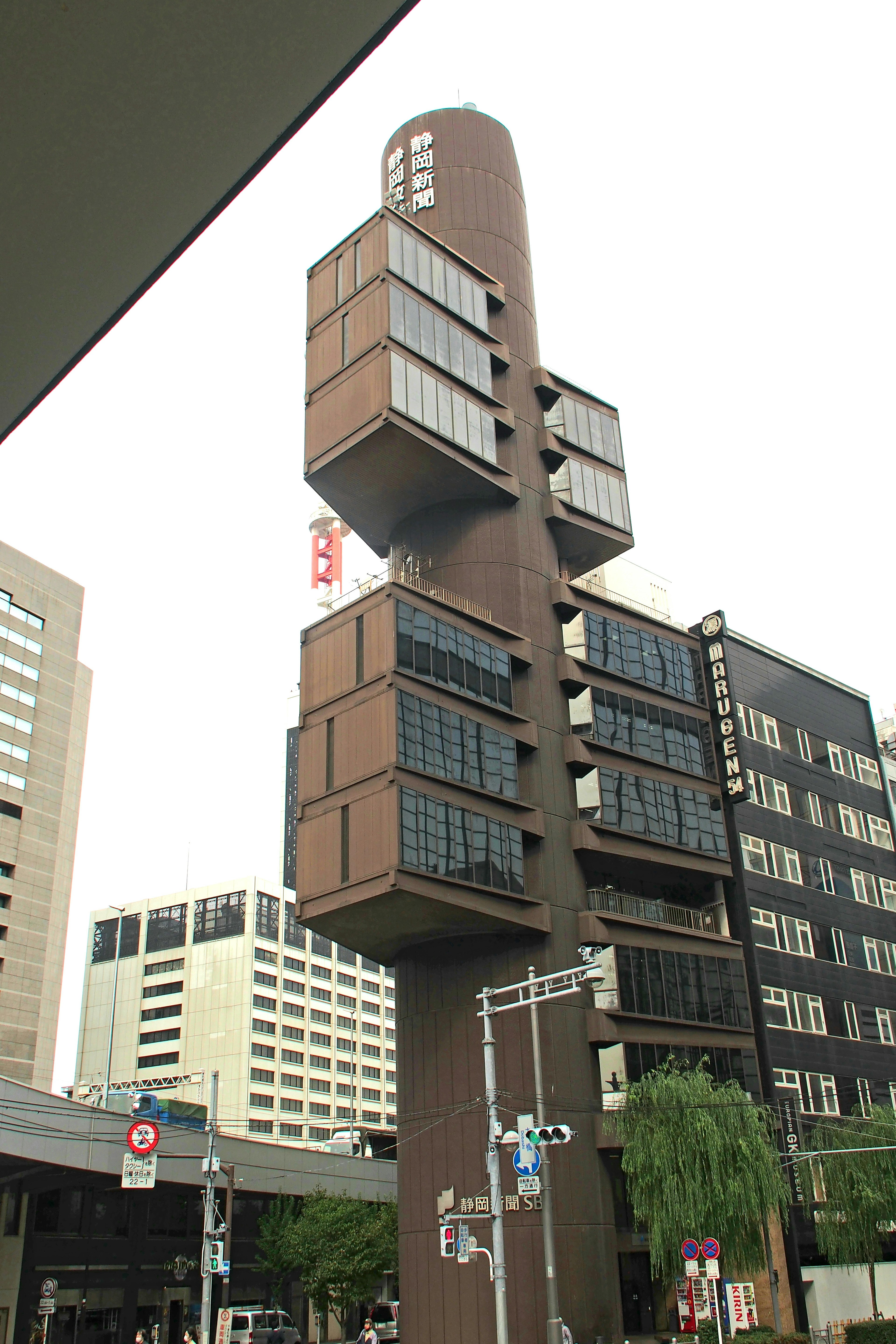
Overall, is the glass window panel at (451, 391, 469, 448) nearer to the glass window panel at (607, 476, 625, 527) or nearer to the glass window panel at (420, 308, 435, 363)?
the glass window panel at (420, 308, 435, 363)

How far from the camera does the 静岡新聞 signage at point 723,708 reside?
189 feet

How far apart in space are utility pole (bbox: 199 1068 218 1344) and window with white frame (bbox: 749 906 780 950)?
27.0 m

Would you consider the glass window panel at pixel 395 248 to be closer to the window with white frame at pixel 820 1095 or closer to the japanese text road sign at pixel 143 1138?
the japanese text road sign at pixel 143 1138

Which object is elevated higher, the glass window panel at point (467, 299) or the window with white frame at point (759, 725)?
the glass window panel at point (467, 299)

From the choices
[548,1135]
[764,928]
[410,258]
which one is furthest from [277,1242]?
[410,258]

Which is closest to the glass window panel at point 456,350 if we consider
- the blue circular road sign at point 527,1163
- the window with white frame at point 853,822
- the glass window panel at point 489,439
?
the glass window panel at point 489,439

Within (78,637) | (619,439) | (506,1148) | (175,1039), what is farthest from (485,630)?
(175,1039)

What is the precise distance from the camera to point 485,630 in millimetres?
50531

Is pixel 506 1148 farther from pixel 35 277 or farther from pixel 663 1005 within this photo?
pixel 35 277

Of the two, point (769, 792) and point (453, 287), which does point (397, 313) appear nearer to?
point (453, 287)

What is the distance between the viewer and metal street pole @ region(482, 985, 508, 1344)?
28.9m

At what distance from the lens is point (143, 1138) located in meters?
41.5

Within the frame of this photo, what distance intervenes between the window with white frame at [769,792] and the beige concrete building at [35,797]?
5992 centimetres

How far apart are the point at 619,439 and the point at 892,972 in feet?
110
